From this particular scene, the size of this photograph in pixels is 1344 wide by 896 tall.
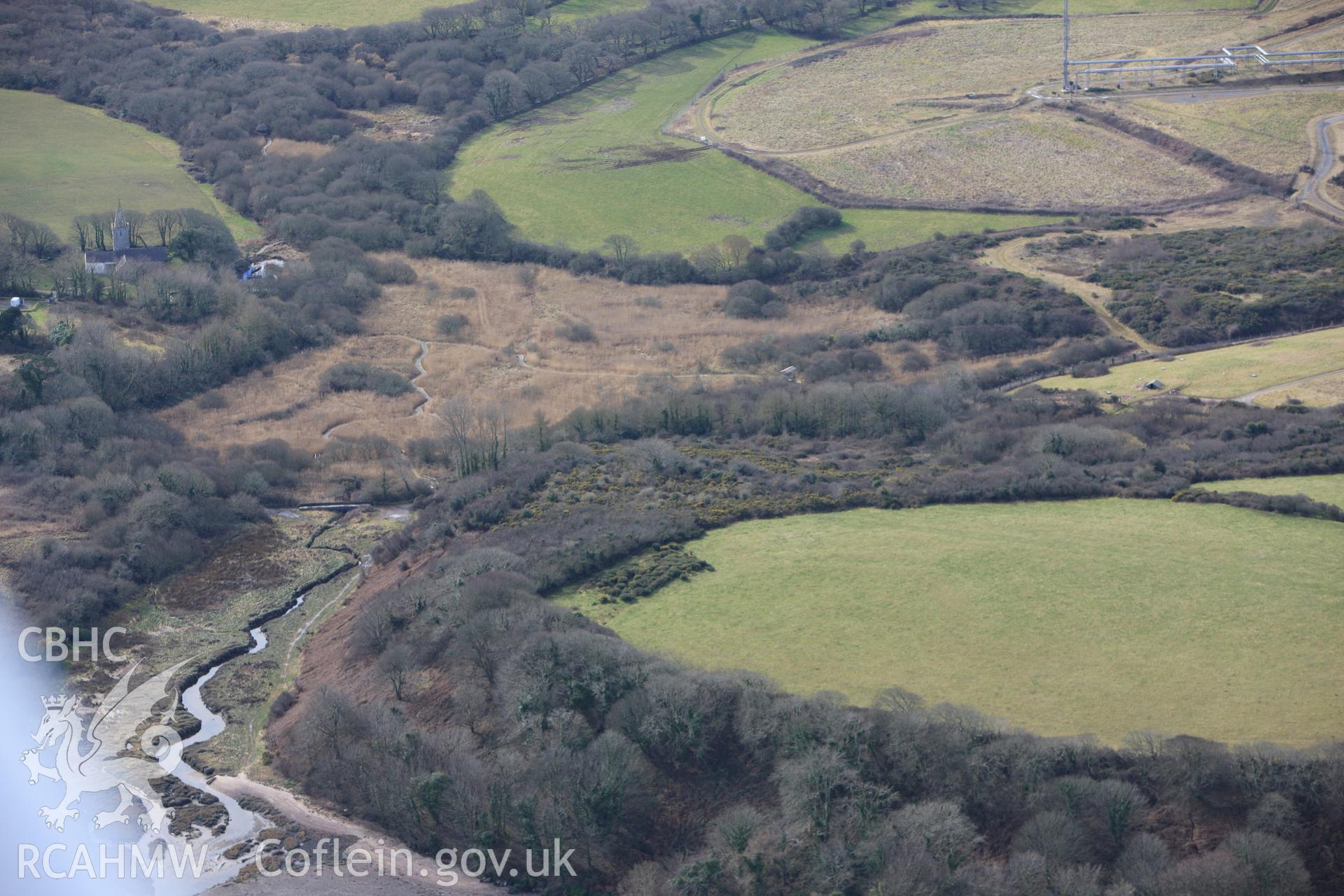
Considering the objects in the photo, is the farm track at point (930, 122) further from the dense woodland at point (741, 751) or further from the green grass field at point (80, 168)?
the dense woodland at point (741, 751)

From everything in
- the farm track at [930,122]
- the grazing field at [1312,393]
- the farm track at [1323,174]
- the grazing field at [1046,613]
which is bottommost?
the grazing field at [1312,393]

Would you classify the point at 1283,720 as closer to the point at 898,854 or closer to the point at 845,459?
the point at 898,854

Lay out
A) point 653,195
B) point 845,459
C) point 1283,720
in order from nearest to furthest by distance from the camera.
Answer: point 1283,720 < point 845,459 < point 653,195

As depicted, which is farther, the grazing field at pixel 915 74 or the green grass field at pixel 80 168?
the grazing field at pixel 915 74

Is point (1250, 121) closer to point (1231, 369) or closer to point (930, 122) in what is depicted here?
point (930, 122)

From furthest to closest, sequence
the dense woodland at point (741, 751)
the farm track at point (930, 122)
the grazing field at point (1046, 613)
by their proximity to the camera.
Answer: the farm track at point (930, 122) → the grazing field at point (1046, 613) → the dense woodland at point (741, 751)

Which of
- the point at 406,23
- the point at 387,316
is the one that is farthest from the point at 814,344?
the point at 406,23

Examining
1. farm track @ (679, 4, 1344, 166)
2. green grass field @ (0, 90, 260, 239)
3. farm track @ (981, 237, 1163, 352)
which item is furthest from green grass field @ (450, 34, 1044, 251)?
green grass field @ (0, 90, 260, 239)

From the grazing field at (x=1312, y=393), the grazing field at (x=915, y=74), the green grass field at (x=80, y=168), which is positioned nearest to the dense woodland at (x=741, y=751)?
the grazing field at (x=1312, y=393)
